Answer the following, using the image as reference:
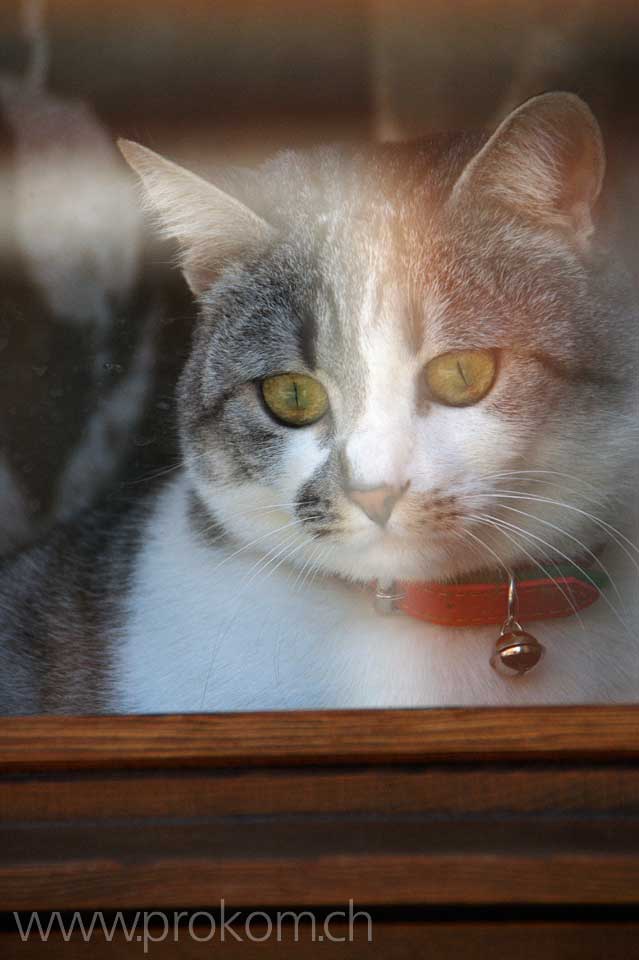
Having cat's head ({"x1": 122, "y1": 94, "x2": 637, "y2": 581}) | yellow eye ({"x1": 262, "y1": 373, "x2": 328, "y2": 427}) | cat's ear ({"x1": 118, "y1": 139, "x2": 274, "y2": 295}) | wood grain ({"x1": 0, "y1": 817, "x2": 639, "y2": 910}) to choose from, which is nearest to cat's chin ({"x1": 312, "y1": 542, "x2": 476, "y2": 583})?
cat's head ({"x1": 122, "y1": 94, "x2": 637, "y2": 581})

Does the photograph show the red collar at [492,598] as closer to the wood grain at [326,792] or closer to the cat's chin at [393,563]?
the cat's chin at [393,563]

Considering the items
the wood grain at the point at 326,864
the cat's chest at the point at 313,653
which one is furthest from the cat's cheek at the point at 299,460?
the wood grain at the point at 326,864

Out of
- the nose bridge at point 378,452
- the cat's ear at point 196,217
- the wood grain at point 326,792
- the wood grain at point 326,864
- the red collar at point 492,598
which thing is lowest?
the wood grain at point 326,864

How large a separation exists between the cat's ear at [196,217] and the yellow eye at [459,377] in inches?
11.0

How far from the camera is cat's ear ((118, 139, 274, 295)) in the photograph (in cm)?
112

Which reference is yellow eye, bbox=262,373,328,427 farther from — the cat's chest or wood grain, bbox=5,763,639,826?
wood grain, bbox=5,763,639,826

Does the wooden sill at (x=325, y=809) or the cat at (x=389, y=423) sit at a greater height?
the cat at (x=389, y=423)

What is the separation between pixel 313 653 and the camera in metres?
1.10

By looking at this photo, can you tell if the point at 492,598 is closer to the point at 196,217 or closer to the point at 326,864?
the point at 326,864

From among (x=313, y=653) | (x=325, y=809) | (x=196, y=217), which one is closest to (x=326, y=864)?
(x=325, y=809)

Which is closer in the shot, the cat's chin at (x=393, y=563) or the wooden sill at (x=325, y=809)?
the wooden sill at (x=325, y=809)

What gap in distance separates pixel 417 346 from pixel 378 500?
171mm

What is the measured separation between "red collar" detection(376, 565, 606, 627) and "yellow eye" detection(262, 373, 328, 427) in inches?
8.4

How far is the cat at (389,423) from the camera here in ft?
3.36
